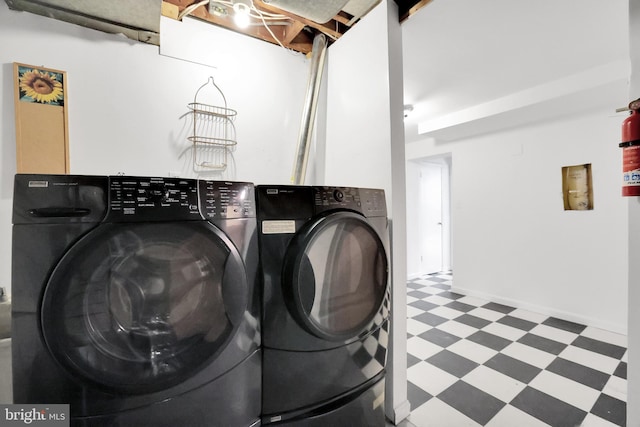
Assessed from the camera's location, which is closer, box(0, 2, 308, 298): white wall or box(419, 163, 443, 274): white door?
box(0, 2, 308, 298): white wall

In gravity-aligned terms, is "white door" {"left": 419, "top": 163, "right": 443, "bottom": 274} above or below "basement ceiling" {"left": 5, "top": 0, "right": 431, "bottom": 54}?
below

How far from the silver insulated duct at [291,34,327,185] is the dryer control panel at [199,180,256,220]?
2.83ft

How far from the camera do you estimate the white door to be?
4.66m

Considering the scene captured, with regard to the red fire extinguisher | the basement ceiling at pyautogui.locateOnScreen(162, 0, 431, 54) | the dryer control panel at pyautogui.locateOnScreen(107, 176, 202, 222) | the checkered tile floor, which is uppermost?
the basement ceiling at pyautogui.locateOnScreen(162, 0, 431, 54)

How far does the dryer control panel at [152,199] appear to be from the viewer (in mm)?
712

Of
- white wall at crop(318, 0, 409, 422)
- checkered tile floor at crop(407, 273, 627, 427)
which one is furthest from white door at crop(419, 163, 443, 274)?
white wall at crop(318, 0, 409, 422)

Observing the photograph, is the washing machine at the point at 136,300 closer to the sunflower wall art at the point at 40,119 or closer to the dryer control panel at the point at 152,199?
the dryer control panel at the point at 152,199

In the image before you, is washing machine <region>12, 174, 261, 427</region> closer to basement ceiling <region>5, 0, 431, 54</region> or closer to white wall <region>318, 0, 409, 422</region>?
white wall <region>318, 0, 409, 422</region>

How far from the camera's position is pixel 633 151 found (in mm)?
989

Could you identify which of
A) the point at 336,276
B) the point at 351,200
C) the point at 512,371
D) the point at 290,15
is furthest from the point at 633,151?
the point at 290,15

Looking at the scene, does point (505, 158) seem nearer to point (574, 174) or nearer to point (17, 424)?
point (574, 174)

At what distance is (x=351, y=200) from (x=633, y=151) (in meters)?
1.11

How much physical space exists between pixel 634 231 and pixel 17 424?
2.14 meters

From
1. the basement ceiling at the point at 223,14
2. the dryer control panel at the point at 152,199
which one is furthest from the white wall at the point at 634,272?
the dryer control panel at the point at 152,199
